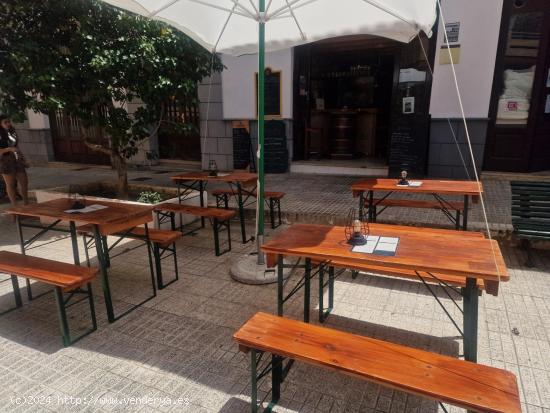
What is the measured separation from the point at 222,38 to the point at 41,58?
2935 mm

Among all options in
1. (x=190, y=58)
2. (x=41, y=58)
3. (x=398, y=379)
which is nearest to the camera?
(x=398, y=379)

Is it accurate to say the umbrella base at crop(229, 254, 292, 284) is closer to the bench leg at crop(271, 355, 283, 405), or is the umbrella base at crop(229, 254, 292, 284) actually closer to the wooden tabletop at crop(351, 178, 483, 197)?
the wooden tabletop at crop(351, 178, 483, 197)

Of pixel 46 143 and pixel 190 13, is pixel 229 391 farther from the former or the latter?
pixel 46 143

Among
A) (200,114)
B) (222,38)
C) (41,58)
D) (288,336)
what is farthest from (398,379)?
(200,114)

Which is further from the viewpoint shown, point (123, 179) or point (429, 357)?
point (123, 179)

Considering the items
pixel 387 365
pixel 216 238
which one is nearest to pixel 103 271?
pixel 216 238

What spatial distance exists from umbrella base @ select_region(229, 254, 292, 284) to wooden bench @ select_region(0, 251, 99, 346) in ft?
5.36

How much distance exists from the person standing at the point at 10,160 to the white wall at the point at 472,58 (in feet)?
28.7

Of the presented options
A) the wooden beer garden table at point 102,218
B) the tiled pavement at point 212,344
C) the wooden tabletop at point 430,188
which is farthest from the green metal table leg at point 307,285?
the wooden tabletop at point 430,188

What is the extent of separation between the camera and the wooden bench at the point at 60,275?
3064 millimetres

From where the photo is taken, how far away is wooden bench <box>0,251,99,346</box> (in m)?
3.06

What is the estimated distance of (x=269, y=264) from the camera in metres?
3.07

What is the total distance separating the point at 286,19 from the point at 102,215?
10.7ft

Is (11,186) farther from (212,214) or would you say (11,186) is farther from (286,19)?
(286,19)
